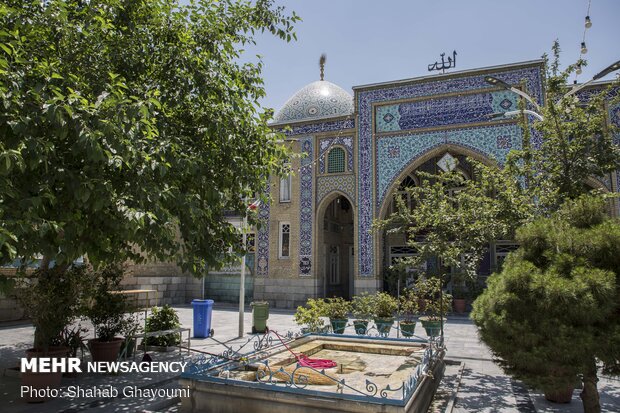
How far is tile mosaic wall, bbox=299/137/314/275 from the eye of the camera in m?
19.5

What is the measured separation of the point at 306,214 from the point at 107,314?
39.2 feet

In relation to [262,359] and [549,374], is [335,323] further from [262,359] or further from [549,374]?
[549,374]

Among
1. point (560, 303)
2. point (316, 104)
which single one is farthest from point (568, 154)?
point (316, 104)

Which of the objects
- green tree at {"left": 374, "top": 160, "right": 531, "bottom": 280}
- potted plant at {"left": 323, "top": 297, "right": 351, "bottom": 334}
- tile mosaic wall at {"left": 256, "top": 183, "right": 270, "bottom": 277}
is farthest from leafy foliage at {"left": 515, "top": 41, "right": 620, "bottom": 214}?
tile mosaic wall at {"left": 256, "top": 183, "right": 270, "bottom": 277}

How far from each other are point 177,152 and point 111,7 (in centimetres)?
243

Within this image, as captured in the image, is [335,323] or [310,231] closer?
[335,323]

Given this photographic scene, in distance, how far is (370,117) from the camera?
63.3ft

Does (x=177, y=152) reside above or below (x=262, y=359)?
above

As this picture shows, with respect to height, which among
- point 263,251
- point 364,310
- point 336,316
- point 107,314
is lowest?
point 336,316

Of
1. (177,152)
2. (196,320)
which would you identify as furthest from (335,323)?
(177,152)

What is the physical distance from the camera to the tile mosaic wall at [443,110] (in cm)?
1759

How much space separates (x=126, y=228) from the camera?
4.64 meters

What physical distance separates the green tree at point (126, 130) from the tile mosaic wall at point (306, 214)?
37.8ft

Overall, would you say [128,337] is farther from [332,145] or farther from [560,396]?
[332,145]
